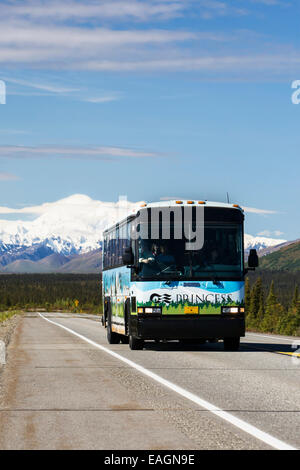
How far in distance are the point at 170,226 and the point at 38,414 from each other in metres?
10.2

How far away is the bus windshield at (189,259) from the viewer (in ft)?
62.6

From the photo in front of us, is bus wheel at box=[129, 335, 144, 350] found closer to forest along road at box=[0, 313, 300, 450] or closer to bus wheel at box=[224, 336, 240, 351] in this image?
forest along road at box=[0, 313, 300, 450]

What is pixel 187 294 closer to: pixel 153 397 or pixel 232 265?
pixel 232 265

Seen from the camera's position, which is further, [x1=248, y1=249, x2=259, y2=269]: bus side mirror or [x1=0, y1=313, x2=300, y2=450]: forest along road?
[x1=248, y1=249, x2=259, y2=269]: bus side mirror

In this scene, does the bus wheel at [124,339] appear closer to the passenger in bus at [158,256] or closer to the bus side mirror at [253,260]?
the passenger in bus at [158,256]

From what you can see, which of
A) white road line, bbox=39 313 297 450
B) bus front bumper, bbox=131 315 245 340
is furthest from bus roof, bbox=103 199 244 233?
white road line, bbox=39 313 297 450

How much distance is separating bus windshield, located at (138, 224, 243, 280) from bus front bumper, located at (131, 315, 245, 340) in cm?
98

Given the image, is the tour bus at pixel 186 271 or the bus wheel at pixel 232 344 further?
the bus wheel at pixel 232 344

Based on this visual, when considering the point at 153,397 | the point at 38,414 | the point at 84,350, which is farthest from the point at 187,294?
the point at 38,414

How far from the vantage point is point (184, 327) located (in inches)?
742

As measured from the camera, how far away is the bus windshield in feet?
62.6

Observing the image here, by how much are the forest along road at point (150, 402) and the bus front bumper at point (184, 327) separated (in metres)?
0.55

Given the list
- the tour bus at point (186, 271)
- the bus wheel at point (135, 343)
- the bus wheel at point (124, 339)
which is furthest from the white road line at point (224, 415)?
the bus wheel at point (124, 339)

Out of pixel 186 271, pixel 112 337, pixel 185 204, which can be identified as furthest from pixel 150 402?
pixel 112 337
